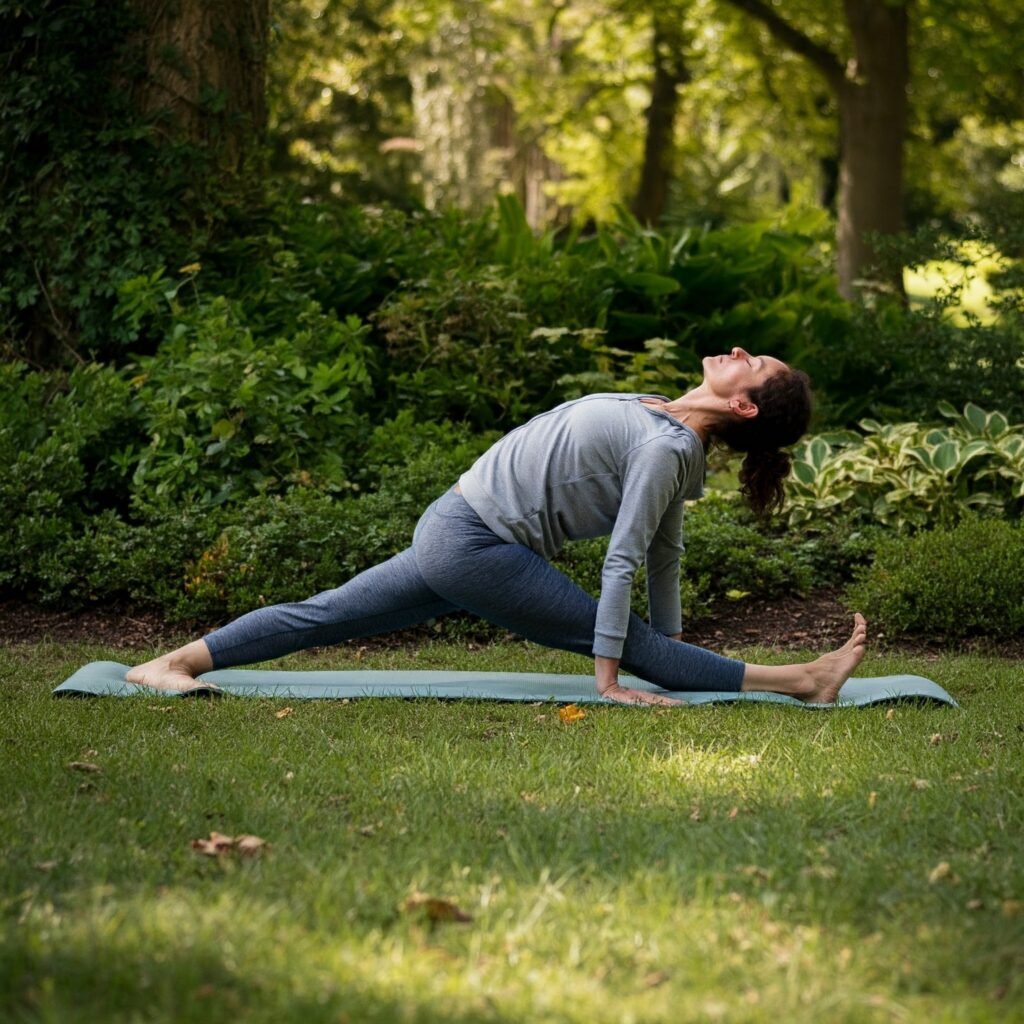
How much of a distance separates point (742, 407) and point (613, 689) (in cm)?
106

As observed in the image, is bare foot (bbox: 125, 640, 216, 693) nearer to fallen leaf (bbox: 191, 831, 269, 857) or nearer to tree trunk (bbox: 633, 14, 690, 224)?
fallen leaf (bbox: 191, 831, 269, 857)

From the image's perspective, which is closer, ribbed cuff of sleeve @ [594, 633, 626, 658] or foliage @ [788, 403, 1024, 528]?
ribbed cuff of sleeve @ [594, 633, 626, 658]

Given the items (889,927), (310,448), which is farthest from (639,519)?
(310,448)

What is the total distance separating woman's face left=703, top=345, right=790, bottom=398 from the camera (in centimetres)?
475

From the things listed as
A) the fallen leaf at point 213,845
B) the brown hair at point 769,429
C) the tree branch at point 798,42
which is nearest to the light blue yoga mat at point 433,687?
the brown hair at point 769,429

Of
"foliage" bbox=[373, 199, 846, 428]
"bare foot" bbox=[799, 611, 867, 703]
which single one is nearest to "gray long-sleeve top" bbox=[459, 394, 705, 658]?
"bare foot" bbox=[799, 611, 867, 703]

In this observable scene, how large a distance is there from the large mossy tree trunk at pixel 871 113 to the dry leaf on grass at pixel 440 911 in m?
11.4

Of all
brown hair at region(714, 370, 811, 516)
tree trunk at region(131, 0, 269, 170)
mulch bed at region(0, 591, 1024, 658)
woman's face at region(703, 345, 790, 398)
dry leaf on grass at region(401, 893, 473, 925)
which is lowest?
mulch bed at region(0, 591, 1024, 658)

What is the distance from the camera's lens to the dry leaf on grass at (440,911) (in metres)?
2.69

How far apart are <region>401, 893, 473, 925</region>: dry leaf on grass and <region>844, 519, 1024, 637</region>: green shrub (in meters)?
3.92

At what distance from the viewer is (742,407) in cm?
472

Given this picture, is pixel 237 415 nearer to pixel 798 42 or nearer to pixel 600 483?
pixel 600 483

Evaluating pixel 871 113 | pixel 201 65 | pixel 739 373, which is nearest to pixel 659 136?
pixel 871 113

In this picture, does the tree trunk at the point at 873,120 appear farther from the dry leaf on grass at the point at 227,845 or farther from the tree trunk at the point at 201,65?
the dry leaf on grass at the point at 227,845
